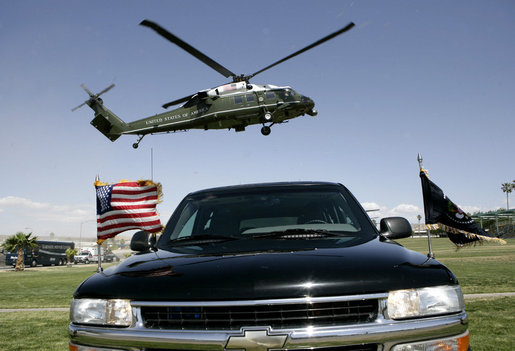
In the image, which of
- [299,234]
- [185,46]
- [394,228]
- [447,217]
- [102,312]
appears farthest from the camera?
[185,46]

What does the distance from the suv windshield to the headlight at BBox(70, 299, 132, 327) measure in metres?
1.33

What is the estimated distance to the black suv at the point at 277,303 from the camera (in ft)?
6.61

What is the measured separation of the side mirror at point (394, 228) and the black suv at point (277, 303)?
0.81 m

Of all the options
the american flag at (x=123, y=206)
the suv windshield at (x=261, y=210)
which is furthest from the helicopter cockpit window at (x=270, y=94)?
the suv windshield at (x=261, y=210)

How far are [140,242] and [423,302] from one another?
229cm

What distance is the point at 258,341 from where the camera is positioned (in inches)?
75.6

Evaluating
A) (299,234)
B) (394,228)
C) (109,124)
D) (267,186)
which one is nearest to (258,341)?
(299,234)

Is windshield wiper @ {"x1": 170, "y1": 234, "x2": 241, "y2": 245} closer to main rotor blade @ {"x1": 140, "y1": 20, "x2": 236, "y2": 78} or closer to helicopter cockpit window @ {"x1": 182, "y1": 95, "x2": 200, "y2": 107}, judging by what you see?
main rotor blade @ {"x1": 140, "y1": 20, "x2": 236, "y2": 78}

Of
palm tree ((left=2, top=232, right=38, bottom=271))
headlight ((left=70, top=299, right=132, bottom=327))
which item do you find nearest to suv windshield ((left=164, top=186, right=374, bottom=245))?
headlight ((left=70, top=299, right=132, bottom=327))

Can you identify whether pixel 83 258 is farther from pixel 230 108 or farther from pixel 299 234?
pixel 299 234

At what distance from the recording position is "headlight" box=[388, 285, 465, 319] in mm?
2104

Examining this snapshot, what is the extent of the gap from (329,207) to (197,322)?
80.9 inches

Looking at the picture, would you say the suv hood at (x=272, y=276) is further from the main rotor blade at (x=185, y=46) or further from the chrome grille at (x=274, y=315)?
the main rotor blade at (x=185, y=46)

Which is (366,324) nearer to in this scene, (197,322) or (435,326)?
(435,326)
